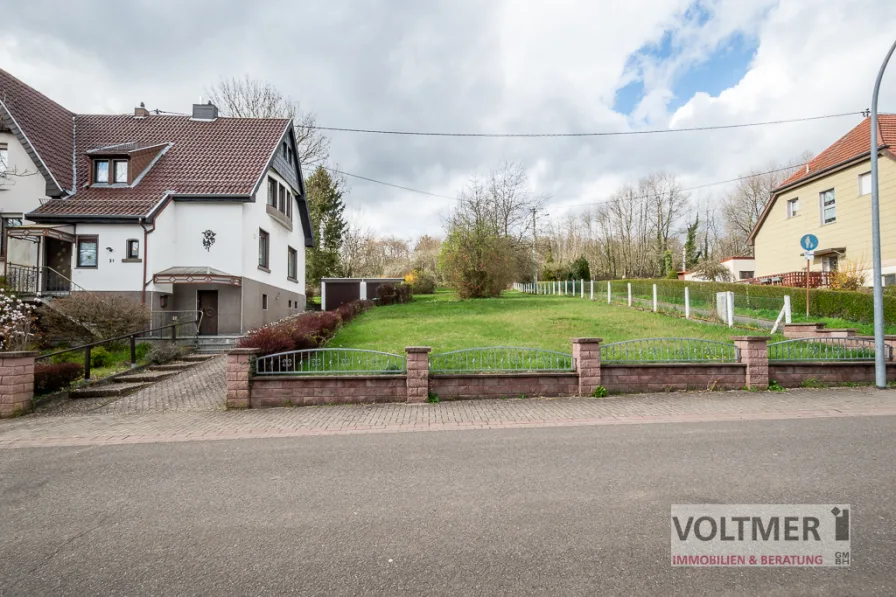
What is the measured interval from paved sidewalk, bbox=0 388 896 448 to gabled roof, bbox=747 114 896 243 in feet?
62.8

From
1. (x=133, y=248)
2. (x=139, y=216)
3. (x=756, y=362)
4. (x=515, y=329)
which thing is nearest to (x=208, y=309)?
(x=133, y=248)

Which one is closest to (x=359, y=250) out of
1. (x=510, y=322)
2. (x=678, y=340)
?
(x=510, y=322)

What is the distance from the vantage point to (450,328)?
50.5 ft

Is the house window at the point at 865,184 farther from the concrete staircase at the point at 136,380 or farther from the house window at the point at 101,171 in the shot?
the house window at the point at 101,171

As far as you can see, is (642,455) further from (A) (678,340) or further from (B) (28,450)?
(B) (28,450)

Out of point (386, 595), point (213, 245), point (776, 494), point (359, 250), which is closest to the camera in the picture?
point (386, 595)

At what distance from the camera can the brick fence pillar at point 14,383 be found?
8672 mm

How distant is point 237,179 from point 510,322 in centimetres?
1196

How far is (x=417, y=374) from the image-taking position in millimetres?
8844

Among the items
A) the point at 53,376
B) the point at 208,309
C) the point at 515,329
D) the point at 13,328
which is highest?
the point at 208,309

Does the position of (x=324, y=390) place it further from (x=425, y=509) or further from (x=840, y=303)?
(x=840, y=303)

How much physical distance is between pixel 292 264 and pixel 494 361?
1767 centimetres

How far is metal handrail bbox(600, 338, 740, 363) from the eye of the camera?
938cm

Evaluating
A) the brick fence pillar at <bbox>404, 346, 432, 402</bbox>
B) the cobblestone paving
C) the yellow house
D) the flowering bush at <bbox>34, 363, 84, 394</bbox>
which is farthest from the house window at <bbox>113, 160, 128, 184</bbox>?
the yellow house
